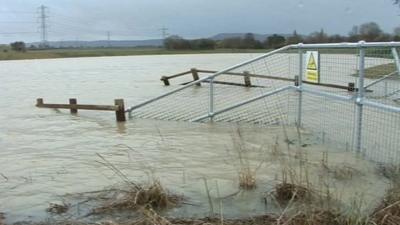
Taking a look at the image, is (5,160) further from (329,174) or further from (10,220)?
(329,174)

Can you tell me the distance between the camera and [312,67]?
35.6 ft

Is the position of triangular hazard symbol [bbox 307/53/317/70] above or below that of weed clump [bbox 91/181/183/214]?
above

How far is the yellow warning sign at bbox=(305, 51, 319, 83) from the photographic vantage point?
420 inches

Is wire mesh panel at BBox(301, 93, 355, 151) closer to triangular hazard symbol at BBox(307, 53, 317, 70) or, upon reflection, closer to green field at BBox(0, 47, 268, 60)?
triangular hazard symbol at BBox(307, 53, 317, 70)

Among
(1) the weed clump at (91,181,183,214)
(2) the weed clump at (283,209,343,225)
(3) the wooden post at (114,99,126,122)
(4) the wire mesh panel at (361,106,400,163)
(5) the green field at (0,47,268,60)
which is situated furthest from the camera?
(5) the green field at (0,47,268,60)

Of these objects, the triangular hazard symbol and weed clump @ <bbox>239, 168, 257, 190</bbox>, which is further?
the triangular hazard symbol

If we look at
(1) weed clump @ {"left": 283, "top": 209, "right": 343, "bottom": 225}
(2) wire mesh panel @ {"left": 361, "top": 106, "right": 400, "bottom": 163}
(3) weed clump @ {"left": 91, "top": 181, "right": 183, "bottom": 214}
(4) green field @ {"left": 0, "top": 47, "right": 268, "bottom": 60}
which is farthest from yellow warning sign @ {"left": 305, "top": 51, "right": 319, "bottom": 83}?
(4) green field @ {"left": 0, "top": 47, "right": 268, "bottom": 60}

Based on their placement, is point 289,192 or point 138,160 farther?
point 138,160

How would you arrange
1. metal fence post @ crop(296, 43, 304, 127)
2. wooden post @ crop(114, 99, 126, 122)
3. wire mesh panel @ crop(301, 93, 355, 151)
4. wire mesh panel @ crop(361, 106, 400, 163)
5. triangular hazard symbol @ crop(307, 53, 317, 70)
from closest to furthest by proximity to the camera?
wire mesh panel @ crop(361, 106, 400, 163) → wire mesh panel @ crop(301, 93, 355, 151) → triangular hazard symbol @ crop(307, 53, 317, 70) → metal fence post @ crop(296, 43, 304, 127) → wooden post @ crop(114, 99, 126, 122)

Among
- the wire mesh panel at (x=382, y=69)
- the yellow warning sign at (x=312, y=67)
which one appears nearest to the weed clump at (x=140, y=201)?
the wire mesh panel at (x=382, y=69)

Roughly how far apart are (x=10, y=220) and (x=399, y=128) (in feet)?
20.7

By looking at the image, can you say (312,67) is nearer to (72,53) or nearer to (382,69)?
(382,69)

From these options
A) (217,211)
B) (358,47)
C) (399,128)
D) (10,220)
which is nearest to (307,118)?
(399,128)

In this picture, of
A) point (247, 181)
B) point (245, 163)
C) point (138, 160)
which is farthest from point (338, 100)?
point (138, 160)
